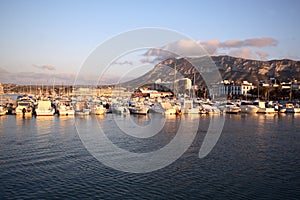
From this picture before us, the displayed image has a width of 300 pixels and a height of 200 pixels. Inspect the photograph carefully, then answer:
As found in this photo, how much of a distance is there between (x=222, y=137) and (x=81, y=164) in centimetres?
1062

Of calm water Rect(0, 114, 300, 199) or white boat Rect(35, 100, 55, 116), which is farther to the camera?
white boat Rect(35, 100, 55, 116)

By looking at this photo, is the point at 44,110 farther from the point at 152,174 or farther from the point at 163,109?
the point at 152,174

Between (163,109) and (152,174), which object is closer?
(152,174)

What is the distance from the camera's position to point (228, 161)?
13086mm

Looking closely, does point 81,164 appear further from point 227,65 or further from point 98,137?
point 227,65

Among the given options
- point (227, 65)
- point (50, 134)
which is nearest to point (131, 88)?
point (50, 134)

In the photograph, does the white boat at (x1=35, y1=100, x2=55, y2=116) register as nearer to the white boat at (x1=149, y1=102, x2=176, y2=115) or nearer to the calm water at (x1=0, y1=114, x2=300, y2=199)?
the white boat at (x1=149, y1=102, x2=176, y2=115)

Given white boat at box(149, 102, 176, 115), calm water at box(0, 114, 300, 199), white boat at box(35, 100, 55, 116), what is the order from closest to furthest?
calm water at box(0, 114, 300, 199)
white boat at box(35, 100, 55, 116)
white boat at box(149, 102, 176, 115)

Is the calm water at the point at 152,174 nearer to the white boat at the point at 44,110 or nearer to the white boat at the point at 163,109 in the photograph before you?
the white boat at the point at 44,110

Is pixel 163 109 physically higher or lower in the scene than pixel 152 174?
higher

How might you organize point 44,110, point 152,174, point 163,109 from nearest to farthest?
point 152,174 < point 44,110 < point 163,109

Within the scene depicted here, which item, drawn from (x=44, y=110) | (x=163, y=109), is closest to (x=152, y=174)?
(x=44, y=110)

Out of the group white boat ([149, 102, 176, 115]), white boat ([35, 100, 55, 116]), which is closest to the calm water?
white boat ([35, 100, 55, 116])

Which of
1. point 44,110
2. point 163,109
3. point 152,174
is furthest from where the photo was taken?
point 163,109
